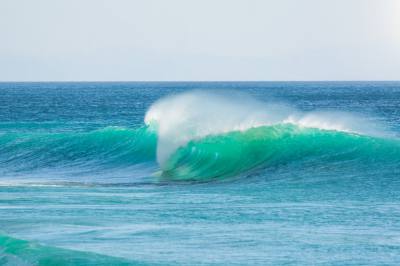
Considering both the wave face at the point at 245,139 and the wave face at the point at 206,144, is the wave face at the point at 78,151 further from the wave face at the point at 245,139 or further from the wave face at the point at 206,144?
the wave face at the point at 245,139

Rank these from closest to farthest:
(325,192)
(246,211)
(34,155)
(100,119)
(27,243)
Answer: (27,243)
(246,211)
(325,192)
(34,155)
(100,119)

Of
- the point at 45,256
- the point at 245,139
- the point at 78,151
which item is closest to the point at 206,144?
the point at 245,139

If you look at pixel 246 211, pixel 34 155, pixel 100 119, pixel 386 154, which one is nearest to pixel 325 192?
pixel 246 211

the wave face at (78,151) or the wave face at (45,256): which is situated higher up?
the wave face at (45,256)

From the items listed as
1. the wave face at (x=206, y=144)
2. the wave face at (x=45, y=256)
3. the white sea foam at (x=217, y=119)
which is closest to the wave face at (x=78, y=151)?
the wave face at (x=206, y=144)

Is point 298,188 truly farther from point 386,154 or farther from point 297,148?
point 297,148

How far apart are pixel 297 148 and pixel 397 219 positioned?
11.8 metres

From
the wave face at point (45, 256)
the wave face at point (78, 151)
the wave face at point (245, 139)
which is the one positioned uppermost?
the wave face at point (245, 139)

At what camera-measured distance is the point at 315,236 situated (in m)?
16.3

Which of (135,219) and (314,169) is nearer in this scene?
(135,219)

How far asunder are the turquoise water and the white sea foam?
68 mm

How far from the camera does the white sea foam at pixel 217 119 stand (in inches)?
1284

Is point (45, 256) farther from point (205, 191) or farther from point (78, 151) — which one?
point (78, 151)

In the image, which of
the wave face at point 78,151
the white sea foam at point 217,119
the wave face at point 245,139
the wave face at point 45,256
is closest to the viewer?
the wave face at point 45,256
